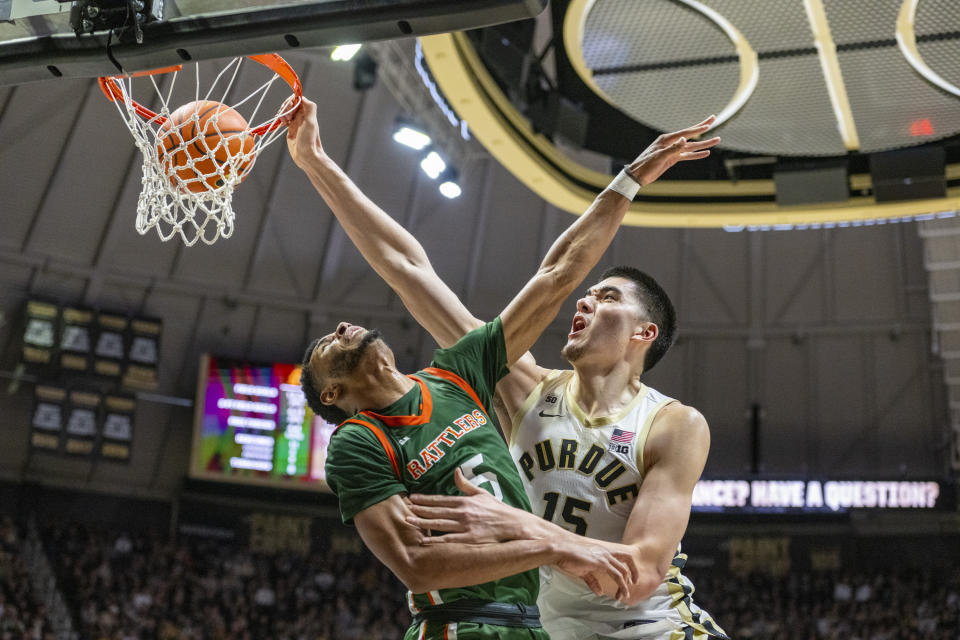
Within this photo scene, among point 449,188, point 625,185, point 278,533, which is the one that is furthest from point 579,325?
point 278,533

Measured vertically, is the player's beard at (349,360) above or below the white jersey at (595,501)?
above

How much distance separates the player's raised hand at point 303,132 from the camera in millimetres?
4770

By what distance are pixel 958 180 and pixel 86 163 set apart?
15330 millimetres

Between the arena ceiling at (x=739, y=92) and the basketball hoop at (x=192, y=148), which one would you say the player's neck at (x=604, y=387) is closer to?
the basketball hoop at (x=192, y=148)

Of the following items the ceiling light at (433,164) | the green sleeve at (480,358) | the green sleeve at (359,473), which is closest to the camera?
the green sleeve at (359,473)

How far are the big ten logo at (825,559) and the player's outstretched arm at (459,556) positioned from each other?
65.6 feet

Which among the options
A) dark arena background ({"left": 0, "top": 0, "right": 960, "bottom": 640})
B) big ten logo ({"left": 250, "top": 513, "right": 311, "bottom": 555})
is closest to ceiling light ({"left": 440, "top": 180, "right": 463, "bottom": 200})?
dark arena background ({"left": 0, "top": 0, "right": 960, "bottom": 640})

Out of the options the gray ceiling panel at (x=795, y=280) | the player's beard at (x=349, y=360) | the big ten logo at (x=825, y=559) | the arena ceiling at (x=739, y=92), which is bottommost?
the player's beard at (x=349, y=360)

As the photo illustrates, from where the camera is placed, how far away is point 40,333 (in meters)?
18.9

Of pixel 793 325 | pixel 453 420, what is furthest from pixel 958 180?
pixel 793 325

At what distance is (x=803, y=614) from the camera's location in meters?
20.5

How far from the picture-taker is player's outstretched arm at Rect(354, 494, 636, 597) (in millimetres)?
3330

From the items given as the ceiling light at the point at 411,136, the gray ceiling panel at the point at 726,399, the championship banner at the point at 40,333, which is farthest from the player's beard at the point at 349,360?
the gray ceiling panel at the point at 726,399

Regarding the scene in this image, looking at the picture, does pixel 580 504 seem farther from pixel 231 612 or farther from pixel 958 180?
pixel 231 612
